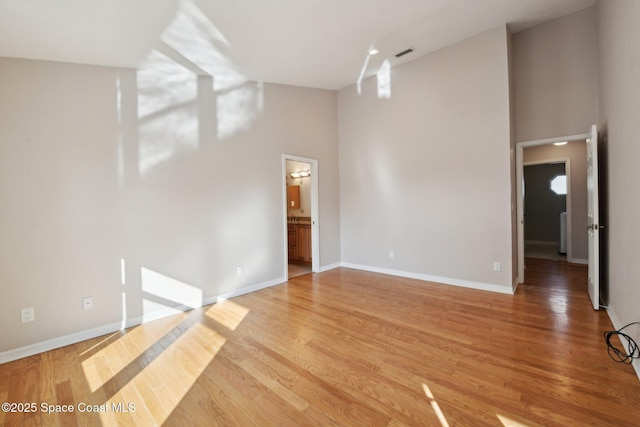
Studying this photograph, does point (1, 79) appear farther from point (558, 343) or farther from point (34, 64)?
point (558, 343)

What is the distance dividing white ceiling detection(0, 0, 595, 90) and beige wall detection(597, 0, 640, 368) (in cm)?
106

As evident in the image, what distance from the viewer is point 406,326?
2881 mm

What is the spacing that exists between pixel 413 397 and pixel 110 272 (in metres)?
3.06

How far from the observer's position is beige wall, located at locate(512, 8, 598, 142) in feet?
11.9

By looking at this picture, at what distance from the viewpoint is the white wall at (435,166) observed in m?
3.77

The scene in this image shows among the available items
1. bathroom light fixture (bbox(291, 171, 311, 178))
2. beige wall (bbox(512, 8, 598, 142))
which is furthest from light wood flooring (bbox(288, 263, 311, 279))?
beige wall (bbox(512, 8, 598, 142))

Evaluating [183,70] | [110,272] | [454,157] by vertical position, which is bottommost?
[110,272]

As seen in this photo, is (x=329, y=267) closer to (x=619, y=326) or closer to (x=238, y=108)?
(x=238, y=108)

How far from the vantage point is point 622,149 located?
96.0 inches

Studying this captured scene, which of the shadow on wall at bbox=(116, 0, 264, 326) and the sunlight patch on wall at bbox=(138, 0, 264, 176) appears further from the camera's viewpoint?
the shadow on wall at bbox=(116, 0, 264, 326)

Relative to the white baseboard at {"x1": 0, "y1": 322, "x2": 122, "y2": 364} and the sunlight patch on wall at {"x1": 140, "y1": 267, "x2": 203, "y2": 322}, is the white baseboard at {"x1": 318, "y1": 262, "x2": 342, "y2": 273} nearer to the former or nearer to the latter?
the sunlight patch on wall at {"x1": 140, "y1": 267, "x2": 203, "y2": 322}

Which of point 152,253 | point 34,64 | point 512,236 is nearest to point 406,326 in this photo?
point 512,236

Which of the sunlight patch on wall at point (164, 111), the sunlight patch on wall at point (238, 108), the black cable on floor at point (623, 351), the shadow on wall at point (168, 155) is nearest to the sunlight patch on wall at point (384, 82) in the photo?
the sunlight patch on wall at point (238, 108)

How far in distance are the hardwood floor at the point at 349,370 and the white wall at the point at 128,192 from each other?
45 centimetres
